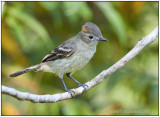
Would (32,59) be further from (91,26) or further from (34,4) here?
(91,26)

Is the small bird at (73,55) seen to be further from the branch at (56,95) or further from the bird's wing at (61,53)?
the branch at (56,95)

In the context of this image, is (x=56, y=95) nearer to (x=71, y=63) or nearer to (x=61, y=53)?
(x=71, y=63)

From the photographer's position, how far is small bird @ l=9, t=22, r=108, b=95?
167 inches

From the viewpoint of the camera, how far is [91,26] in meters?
4.20

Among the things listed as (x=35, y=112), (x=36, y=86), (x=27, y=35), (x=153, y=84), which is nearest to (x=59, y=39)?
(x=27, y=35)

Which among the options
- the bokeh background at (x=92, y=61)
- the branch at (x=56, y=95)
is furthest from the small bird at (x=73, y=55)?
the branch at (x=56, y=95)

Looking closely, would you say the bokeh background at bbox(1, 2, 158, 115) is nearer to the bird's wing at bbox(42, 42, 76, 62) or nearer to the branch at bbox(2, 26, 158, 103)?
the bird's wing at bbox(42, 42, 76, 62)

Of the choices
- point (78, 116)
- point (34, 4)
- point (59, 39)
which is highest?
point (34, 4)

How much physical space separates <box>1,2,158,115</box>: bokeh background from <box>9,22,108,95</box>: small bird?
0.33 m

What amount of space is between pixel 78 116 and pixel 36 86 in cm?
83

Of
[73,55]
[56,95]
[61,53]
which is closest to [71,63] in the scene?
[73,55]

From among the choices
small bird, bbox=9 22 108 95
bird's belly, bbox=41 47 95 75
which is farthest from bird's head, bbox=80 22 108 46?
Result: bird's belly, bbox=41 47 95 75

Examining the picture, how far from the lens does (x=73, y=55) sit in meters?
4.35

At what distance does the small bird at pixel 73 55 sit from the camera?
13.9 ft
